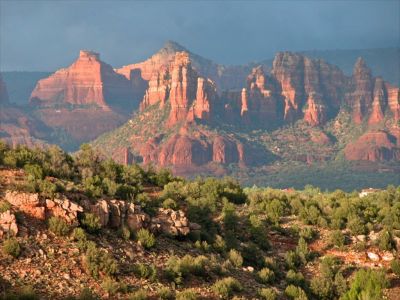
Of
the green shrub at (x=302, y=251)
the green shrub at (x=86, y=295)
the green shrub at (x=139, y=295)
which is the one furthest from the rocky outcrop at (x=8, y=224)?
the green shrub at (x=302, y=251)

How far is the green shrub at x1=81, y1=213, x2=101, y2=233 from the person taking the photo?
28.9 metres

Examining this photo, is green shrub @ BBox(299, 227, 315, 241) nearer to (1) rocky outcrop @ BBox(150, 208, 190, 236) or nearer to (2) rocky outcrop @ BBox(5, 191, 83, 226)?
(1) rocky outcrop @ BBox(150, 208, 190, 236)

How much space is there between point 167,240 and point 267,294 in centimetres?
575

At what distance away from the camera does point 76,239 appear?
27922 millimetres

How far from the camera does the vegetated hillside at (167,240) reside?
25.9m

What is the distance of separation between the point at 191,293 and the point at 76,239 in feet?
17.5

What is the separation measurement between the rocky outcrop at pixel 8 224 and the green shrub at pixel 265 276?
11090mm

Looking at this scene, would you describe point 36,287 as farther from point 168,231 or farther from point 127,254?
point 168,231

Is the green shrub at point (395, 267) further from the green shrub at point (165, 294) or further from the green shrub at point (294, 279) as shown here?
the green shrub at point (165, 294)

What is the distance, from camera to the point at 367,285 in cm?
3114

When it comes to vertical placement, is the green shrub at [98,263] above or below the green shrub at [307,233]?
above

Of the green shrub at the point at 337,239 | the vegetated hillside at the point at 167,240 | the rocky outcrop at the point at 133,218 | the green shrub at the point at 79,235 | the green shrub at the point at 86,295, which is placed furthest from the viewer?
the green shrub at the point at 337,239

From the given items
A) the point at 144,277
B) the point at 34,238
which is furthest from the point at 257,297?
the point at 34,238

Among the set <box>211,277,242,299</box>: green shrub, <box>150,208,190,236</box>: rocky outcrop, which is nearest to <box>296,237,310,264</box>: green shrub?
<box>150,208,190,236</box>: rocky outcrop
